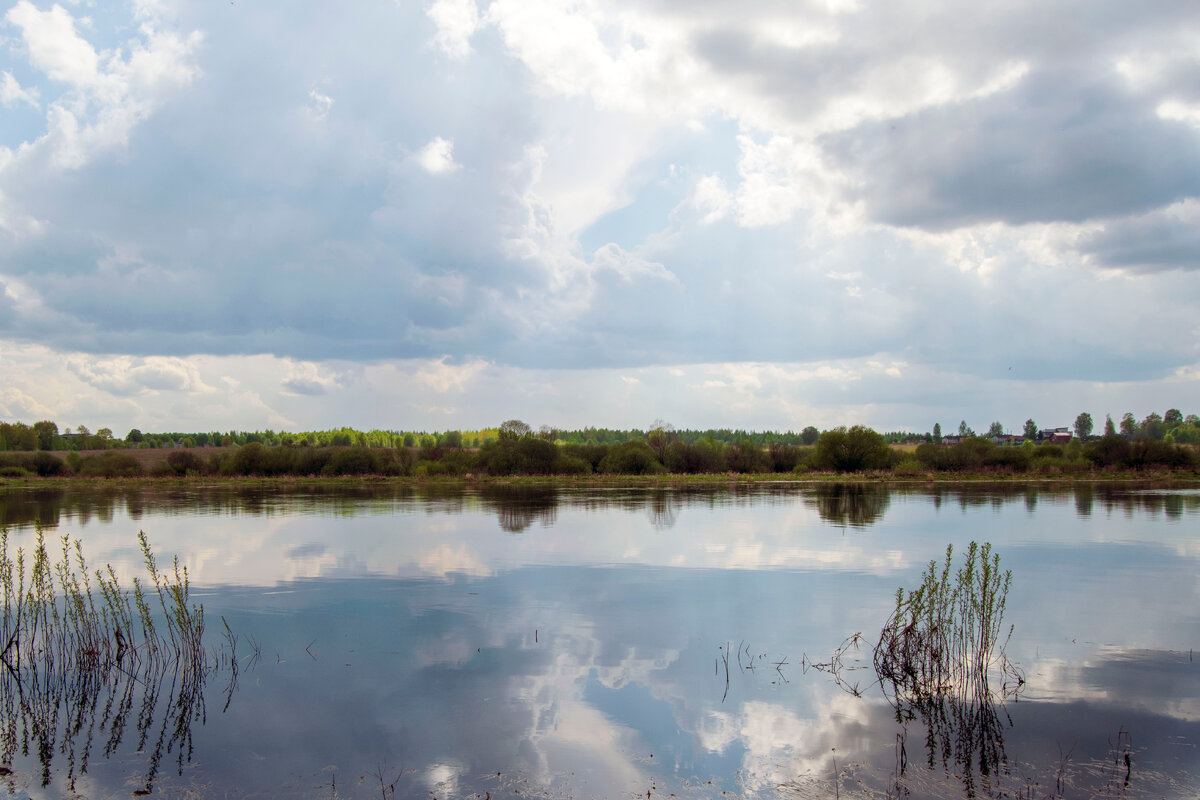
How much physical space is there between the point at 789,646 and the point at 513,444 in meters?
61.9

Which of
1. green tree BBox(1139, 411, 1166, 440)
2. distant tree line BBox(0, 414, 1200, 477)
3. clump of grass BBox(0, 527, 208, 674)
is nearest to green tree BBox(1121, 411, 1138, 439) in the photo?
green tree BBox(1139, 411, 1166, 440)

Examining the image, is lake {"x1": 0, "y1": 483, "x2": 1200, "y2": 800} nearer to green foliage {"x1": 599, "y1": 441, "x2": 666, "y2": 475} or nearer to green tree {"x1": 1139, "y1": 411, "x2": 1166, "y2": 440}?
green foliage {"x1": 599, "y1": 441, "x2": 666, "y2": 475}

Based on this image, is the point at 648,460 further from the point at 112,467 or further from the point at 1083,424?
the point at 1083,424

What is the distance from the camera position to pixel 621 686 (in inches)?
408

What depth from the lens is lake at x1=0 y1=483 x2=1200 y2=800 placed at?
763 centimetres

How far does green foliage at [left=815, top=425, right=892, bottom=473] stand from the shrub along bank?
0.10 meters

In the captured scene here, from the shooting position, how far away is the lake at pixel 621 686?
7633mm

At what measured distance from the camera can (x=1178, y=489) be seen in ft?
157

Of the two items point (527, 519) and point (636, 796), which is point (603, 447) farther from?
point (636, 796)

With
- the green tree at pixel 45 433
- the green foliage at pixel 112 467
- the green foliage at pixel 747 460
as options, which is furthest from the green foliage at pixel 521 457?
the green tree at pixel 45 433

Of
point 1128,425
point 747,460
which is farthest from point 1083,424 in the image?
point 747,460

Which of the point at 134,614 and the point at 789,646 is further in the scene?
the point at 134,614

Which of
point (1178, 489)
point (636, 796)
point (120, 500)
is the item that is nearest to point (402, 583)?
point (636, 796)

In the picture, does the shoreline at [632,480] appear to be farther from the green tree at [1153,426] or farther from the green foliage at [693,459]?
the green tree at [1153,426]
